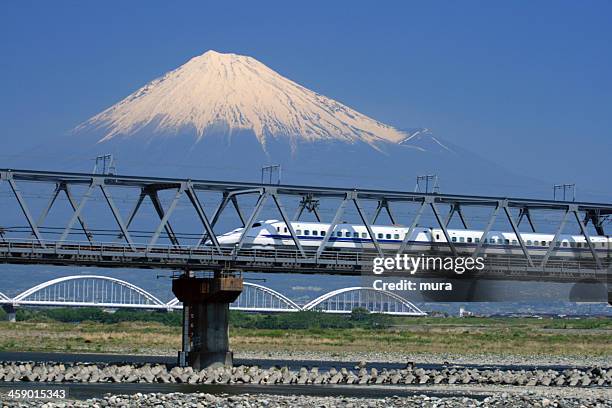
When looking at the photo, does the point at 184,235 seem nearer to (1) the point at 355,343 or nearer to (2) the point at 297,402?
(2) the point at 297,402

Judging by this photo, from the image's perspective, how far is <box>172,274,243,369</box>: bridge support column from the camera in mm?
75562

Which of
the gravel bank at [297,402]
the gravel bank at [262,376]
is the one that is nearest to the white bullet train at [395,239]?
the gravel bank at [262,376]

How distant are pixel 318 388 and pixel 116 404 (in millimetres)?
17678

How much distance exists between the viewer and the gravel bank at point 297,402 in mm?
53094

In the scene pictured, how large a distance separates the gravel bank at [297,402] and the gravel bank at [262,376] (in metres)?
11.4

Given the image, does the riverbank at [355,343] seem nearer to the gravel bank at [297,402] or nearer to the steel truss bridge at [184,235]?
the steel truss bridge at [184,235]

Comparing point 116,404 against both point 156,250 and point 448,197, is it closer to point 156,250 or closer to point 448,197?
point 156,250

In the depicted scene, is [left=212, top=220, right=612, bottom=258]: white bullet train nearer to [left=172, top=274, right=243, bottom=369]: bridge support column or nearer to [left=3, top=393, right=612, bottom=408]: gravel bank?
[left=172, top=274, right=243, bottom=369]: bridge support column

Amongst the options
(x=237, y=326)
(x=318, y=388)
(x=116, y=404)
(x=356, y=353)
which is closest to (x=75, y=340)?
(x=356, y=353)

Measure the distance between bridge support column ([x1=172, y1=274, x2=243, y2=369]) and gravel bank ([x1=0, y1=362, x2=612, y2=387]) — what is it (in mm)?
1187

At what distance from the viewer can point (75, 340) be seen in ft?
413

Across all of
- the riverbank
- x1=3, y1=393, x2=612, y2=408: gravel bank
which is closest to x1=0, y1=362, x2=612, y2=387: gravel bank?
x1=3, y1=393, x2=612, y2=408: gravel bank

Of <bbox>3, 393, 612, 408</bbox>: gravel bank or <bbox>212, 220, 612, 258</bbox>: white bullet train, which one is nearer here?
<bbox>3, 393, 612, 408</bbox>: gravel bank

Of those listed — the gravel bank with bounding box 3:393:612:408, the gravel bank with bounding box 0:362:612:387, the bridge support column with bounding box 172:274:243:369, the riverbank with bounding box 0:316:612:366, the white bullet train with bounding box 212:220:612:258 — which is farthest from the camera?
the riverbank with bounding box 0:316:612:366
